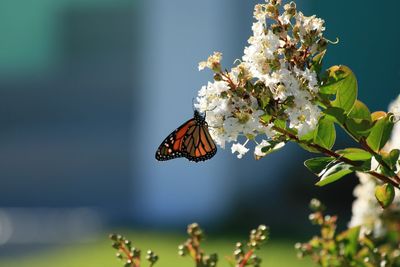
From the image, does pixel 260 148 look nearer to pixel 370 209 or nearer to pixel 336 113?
pixel 336 113

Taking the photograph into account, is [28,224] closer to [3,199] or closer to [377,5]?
[3,199]

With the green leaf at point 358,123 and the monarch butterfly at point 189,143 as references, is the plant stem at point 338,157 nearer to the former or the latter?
the green leaf at point 358,123

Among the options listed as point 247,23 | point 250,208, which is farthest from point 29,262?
point 247,23

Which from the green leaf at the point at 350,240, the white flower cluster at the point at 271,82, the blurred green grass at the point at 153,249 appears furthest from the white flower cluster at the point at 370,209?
the blurred green grass at the point at 153,249

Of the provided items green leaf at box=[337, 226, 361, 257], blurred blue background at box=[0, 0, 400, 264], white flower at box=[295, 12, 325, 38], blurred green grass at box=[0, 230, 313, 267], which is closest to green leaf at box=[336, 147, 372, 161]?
white flower at box=[295, 12, 325, 38]

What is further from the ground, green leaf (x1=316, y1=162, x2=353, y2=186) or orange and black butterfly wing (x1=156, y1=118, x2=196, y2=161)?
orange and black butterfly wing (x1=156, y1=118, x2=196, y2=161)

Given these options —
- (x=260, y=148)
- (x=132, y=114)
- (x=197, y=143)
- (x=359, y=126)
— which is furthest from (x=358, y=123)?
(x=132, y=114)

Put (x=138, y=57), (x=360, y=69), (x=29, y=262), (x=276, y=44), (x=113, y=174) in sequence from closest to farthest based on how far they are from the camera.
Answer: (x=276, y=44) → (x=29, y=262) → (x=360, y=69) → (x=138, y=57) → (x=113, y=174)

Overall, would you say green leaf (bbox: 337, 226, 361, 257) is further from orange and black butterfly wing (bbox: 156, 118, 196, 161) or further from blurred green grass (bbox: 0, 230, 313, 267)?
blurred green grass (bbox: 0, 230, 313, 267)

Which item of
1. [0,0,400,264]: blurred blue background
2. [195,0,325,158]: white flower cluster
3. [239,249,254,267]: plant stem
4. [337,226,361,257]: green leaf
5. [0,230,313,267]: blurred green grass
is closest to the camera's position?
[195,0,325,158]: white flower cluster
